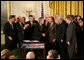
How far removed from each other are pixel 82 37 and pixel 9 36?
3.47 m

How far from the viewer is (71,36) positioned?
22.4ft

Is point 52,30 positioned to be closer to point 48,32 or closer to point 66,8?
point 48,32

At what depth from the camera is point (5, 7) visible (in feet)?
45.6

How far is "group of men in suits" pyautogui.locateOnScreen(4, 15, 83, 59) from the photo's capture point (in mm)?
6944

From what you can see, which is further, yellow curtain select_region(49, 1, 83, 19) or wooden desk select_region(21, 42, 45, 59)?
yellow curtain select_region(49, 1, 83, 19)

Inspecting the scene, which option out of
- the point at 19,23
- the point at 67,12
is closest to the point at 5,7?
the point at 19,23

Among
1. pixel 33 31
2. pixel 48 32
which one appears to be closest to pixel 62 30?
pixel 48 32

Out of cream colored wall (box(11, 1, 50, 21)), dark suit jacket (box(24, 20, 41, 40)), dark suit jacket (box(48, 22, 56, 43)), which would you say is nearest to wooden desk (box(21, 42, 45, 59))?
dark suit jacket (box(48, 22, 56, 43))

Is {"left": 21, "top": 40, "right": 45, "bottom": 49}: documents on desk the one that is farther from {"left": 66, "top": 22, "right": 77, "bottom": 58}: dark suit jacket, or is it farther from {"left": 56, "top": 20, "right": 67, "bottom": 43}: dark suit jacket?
{"left": 66, "top": 22, "right": 77, "bottom": 58}: dark suit jacket

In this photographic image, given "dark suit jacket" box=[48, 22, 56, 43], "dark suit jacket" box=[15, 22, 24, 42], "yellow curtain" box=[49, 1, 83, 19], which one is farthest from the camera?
"dark suit jacket" box=[15, 22, 24, 42]

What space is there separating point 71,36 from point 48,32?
2094mm

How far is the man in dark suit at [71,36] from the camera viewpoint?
22.2 ft

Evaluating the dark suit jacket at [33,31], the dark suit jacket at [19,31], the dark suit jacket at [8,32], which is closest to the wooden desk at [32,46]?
the dark suit jacket at [33,31]

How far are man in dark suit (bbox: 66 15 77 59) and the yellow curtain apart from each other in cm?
214
